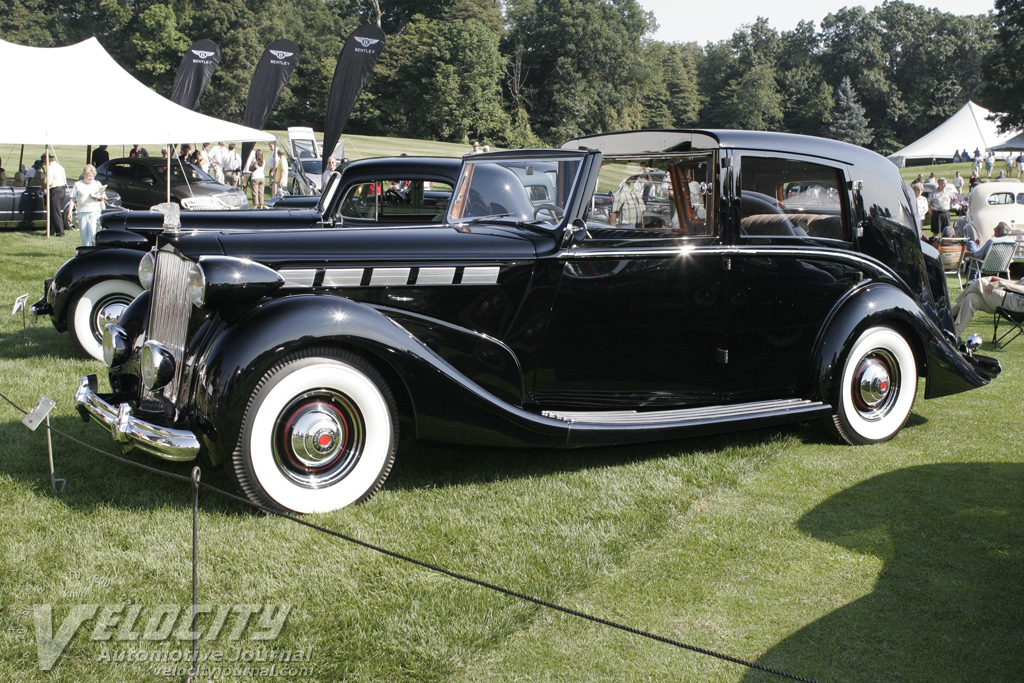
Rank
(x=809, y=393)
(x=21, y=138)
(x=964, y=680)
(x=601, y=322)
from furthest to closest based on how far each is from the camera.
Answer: (x=21, y=138) < (x=809, y=393) < (x=601, y=322) < (x=964, y=680)

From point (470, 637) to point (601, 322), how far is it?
6.75 feet

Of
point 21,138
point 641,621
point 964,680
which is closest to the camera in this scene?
point 964,680

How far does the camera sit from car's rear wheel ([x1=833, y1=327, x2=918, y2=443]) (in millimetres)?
5152

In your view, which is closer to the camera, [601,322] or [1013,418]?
[601,322]

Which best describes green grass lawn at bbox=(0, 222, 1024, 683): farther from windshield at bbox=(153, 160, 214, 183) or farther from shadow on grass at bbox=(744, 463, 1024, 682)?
windshield at bbox=(153, 160, 214, 183)

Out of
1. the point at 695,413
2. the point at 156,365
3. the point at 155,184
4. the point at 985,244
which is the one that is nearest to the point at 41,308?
the point at 156,365

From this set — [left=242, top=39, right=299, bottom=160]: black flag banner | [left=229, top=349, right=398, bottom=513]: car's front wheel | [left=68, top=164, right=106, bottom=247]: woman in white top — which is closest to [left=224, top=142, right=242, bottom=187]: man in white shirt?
[left=242, top=39, right=299, bottom=160]: black flag banner

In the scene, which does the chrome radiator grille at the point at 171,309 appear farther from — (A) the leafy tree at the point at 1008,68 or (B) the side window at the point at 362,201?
(A) the leafy tree at the point at 1008,68

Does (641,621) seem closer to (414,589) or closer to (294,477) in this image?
(414,589)

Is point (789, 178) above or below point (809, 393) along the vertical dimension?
above

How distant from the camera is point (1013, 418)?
19.6 ft

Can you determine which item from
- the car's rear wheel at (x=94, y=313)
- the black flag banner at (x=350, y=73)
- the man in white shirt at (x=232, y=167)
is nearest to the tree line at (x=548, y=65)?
the man in white shirt at (x=232, y=167)

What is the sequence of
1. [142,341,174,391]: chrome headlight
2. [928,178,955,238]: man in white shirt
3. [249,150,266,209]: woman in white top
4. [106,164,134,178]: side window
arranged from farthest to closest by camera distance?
[249,150,266,209]: woman in white top
[928,178,955,238]: man in white shirt
[106,164,134,178]: side window
[142,341,174,391]: chrome headlight

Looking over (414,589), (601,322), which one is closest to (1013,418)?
(601,322)
